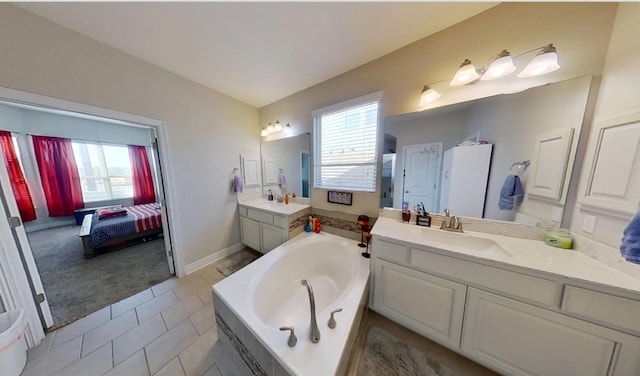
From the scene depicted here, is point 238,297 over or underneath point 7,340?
over

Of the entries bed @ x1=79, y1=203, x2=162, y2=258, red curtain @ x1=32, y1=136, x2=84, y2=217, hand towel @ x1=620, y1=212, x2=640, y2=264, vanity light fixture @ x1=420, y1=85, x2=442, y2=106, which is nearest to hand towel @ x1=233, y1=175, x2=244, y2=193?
bed @ x1=79, y1=203, x2=162, y2=258

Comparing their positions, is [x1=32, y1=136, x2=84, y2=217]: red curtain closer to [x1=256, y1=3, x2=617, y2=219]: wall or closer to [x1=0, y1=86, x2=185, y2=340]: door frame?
[x1=0, y1=86, x2=185, y2=340]: door frame

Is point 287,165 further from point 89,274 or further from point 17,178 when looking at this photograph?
point 17,178

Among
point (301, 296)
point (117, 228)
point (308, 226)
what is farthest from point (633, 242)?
point (117, 228)

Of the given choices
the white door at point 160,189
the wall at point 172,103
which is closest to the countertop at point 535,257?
the wall at point 172,103

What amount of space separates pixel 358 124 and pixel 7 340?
319 centimetres

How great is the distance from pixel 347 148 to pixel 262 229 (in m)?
1.69

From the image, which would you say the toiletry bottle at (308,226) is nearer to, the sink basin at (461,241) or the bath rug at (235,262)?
the bath rug at (235,262)

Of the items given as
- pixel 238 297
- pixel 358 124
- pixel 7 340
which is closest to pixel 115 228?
pixel 7 340

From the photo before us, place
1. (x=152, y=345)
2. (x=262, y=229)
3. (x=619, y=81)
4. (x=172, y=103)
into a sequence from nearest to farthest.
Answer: (x=619, y=81) → (x=152, y=345) → (x=172, y=103) → (x=262, y=229)

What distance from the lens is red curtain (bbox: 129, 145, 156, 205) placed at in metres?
4.62

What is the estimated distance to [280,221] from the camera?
7.57ft

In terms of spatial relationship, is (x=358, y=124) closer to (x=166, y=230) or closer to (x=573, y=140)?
(x=573, y=140)

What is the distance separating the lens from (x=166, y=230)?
2.24 m
